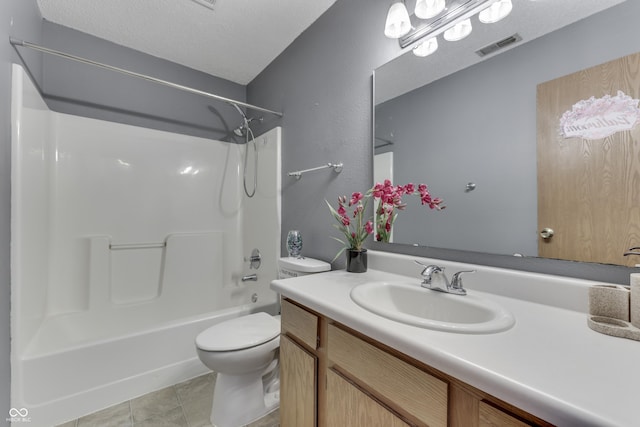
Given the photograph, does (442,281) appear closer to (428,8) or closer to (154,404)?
(428,8)

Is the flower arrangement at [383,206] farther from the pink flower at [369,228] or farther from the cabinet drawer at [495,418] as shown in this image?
the cabinet drawer at [495,418]

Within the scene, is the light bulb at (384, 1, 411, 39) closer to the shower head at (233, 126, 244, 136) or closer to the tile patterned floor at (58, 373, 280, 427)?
the shower head at (233, 126, 244, 136)

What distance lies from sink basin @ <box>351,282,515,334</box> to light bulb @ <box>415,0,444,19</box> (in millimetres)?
1132

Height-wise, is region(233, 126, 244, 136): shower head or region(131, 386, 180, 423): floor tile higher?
region(233, 126, 244, 136): shower head

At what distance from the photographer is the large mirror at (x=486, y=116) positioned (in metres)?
0.78

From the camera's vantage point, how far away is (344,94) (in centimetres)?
152

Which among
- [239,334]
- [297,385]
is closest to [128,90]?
[239,334]

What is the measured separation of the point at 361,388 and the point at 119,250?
210cm

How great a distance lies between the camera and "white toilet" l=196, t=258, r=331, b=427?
4.21ft

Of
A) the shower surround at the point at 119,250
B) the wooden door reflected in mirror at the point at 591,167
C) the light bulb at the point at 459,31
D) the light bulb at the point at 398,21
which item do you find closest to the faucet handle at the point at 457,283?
the wooden door reflected in mirror at the point at 591,167

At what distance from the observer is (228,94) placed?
8.27 feet

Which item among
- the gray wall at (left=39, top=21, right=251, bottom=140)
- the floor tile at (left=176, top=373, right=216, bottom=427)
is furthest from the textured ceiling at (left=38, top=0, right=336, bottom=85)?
the floor tile at (left=176, top=373, right=216, bottom=427)

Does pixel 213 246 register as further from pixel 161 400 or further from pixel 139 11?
pixel 139 11

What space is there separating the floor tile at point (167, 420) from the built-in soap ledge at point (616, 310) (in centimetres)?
182
